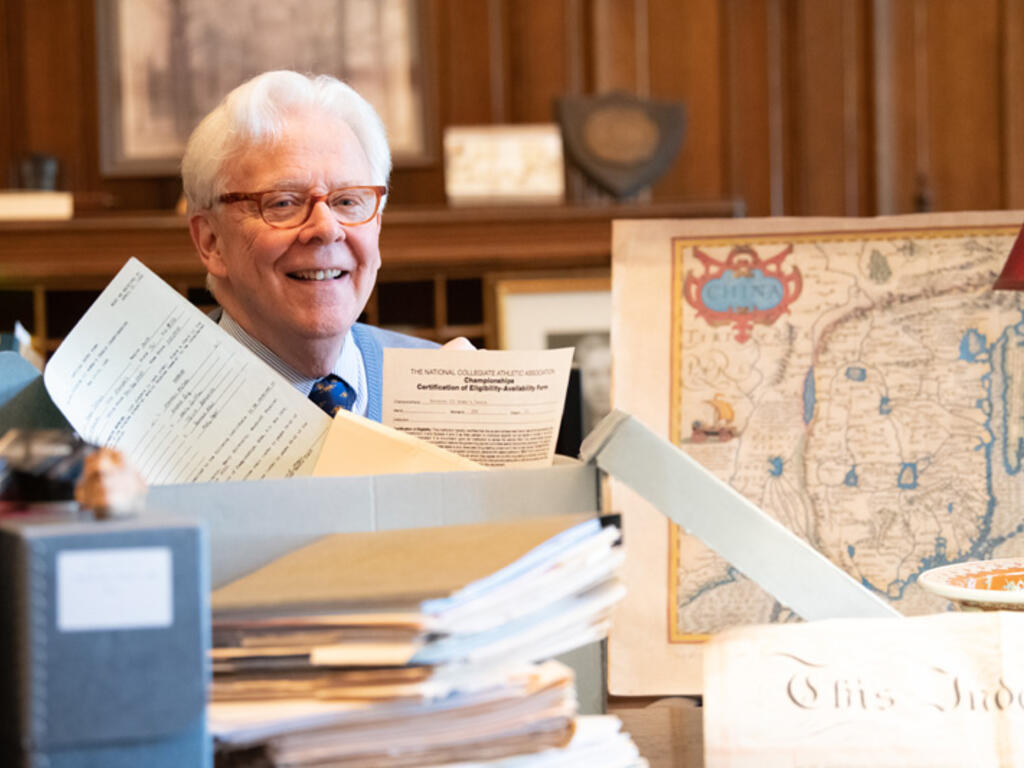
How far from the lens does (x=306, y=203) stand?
1.43 m

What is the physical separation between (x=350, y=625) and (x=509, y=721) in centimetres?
9

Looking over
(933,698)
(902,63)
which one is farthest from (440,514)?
(902,63)

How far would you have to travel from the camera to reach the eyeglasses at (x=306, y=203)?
141cm

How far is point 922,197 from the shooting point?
3607 mm

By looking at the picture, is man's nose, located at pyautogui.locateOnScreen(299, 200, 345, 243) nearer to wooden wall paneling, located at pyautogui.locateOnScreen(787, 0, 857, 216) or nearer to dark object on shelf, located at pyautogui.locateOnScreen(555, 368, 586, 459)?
dark object on shelf, located at pyautogui.locateOnScreen(555, 368, 586, 459)

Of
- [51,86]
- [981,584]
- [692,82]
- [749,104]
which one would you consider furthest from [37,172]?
[981,584]

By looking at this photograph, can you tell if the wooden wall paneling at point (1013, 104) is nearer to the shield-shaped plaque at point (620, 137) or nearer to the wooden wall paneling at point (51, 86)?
the shield-shaped plaque at point (620, 137)

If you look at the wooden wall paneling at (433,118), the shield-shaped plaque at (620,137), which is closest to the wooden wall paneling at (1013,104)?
the shield-shaped plaque at (620,137)

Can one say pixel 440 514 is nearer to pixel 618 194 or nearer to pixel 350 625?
pixel 350 625

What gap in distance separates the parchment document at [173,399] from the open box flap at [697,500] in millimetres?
210

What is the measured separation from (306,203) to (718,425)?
24.4 inches

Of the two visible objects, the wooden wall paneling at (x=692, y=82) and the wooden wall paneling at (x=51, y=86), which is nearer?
the wooden wall paneling at (x=51, y=86)

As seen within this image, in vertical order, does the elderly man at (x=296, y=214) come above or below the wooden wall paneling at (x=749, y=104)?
below

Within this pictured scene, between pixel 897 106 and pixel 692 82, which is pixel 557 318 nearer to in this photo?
pixel 692 82
